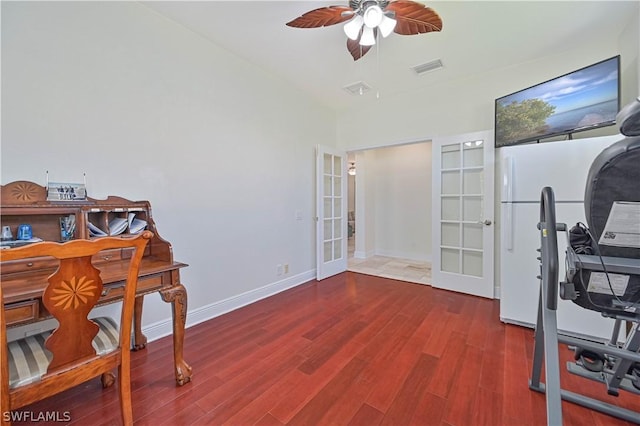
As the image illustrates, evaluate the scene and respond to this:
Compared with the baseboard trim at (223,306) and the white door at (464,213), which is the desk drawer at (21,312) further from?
the white door at (464,213)

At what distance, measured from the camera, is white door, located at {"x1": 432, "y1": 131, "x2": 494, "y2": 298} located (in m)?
3.17

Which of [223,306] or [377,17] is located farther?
[223,306]

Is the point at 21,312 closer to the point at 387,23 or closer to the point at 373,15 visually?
the point at 373,15

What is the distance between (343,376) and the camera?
179cm

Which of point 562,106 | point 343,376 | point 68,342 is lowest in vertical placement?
point 343,376

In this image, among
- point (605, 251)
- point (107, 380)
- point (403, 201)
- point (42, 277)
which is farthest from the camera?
point (403, 201)

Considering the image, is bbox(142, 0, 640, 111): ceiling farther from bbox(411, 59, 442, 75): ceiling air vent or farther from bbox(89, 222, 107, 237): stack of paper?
bbox(89, 222, 107, 237): stack of paper

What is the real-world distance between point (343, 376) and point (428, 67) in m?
3.33

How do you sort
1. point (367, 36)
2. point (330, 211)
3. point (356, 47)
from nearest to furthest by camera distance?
1. point (367, 36)
2. point (356, 47)
3. point (330, 211)

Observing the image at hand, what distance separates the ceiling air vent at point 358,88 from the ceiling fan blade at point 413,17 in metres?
1.50

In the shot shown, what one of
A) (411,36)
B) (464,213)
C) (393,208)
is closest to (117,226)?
(411,36)

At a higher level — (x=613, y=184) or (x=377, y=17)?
(x=377, y=17)

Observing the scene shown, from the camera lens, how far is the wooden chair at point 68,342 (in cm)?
105

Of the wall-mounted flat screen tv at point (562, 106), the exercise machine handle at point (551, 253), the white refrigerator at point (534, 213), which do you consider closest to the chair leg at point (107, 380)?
the exercise machine handle at point (551, 253)
